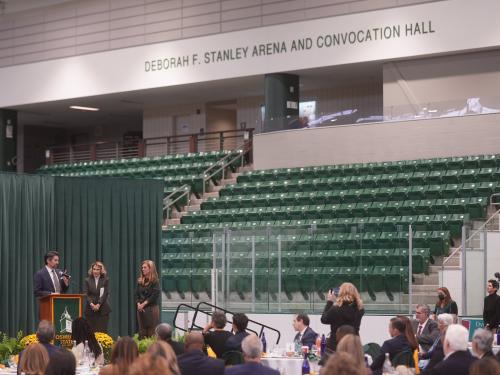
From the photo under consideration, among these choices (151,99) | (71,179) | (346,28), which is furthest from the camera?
(151,99)

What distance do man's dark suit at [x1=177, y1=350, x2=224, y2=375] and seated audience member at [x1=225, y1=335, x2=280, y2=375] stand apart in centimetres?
38

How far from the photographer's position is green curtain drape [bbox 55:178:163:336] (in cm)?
1794

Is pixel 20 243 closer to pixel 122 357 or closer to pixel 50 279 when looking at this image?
pixel 50 279

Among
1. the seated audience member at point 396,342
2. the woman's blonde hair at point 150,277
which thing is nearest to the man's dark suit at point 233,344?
the seated audience member at point 396,342

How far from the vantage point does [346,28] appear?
27.5 m

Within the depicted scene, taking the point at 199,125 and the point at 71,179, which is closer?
the point at 71,179

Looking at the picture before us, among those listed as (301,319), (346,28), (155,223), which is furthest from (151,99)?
(301,319)

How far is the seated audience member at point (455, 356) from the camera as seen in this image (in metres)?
→ 8.46

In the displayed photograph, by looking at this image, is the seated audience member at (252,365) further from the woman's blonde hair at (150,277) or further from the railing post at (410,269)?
the railing post at (410,269)

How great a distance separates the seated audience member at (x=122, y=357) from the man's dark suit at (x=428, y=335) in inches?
217

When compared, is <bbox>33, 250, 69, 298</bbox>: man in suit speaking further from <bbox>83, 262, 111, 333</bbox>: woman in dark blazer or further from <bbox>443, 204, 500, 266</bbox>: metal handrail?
<bbox>443, 204, 500, 266</bbox>: metal handrail

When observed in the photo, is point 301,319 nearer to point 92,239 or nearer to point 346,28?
point 92,239

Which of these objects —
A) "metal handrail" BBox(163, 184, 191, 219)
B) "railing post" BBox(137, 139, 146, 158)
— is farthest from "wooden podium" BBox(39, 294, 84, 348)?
"railing post" BBox(137, 139, 146, 158)

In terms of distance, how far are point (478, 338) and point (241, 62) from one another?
69.4ft
